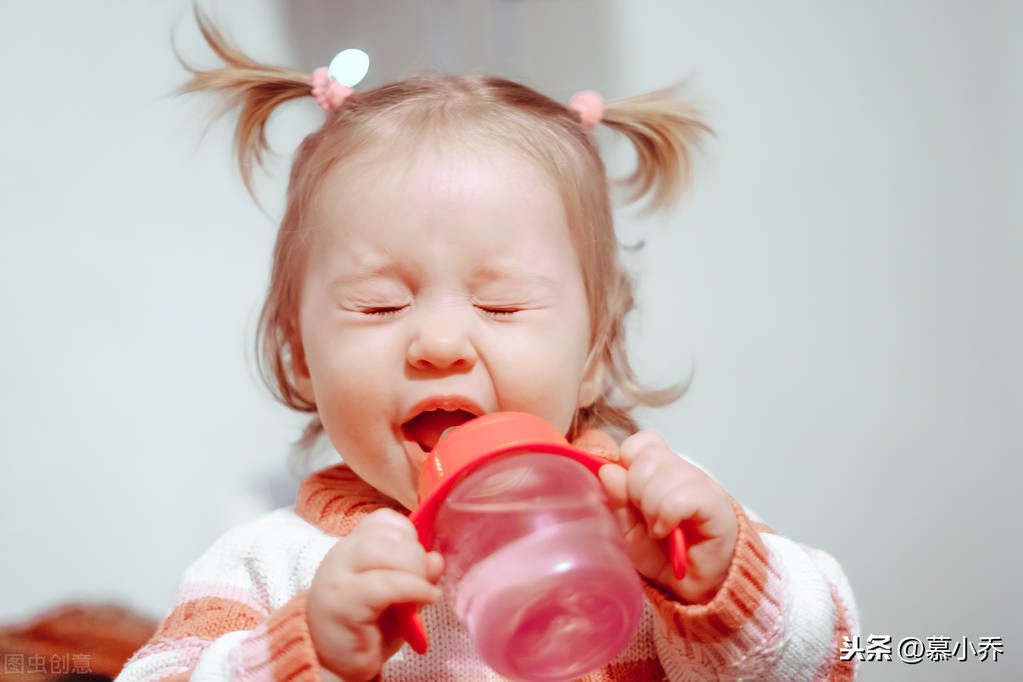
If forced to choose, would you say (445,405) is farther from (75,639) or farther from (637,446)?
(75,639)

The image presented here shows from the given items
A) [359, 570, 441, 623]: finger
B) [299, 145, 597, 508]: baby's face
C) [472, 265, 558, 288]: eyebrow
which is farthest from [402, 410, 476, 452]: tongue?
[359, 570, 441, 623]: finger

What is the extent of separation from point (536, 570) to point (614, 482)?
0.14 metres

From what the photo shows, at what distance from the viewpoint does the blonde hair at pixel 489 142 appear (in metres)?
0.92

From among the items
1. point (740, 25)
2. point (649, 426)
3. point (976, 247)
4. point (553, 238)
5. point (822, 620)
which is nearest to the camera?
point (822, 620)

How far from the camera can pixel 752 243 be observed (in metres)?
1.48

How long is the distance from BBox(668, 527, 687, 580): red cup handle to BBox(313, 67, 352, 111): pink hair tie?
2.05 ft

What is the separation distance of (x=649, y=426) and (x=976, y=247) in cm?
61

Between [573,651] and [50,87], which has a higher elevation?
[50,87]

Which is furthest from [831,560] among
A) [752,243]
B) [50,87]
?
[50,87]

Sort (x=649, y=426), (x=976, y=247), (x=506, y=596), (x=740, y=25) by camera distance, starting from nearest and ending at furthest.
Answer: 1. (x=506, y=596)
2. (x=649, y=426)
3. (x=976, y=247)
4. (x=740, y=25)

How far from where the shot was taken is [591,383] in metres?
1.01

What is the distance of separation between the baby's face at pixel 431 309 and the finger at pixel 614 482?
0.15 m

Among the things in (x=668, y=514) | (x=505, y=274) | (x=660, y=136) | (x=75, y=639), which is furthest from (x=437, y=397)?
(x=75, y=639)

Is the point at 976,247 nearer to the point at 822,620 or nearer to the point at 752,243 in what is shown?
the point at 752,243
